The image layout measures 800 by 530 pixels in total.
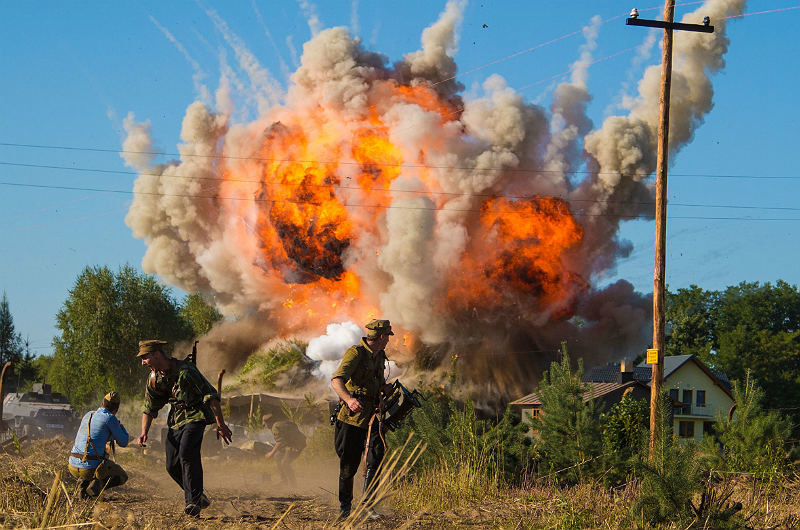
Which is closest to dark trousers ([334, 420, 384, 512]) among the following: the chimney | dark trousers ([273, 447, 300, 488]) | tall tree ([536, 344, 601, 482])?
tall tree ([536, 344, 601, 482])

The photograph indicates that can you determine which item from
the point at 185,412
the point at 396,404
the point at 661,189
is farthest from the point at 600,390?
the point at 185,412

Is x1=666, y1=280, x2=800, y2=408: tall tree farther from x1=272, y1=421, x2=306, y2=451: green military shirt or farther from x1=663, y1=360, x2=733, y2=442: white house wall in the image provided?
x1=272, y1=421, x2=306, y2=451: green military shirt

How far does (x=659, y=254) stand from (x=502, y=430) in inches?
333

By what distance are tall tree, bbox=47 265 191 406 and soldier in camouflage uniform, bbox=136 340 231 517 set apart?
151ft

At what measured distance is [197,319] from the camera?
68.4m

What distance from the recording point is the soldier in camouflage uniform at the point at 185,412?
30.0ft

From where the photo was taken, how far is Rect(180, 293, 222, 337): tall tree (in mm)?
67156

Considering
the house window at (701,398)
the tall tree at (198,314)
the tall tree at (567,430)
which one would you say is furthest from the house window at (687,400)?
the tall tree at (567,430)

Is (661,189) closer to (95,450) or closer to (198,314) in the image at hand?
(95,450)

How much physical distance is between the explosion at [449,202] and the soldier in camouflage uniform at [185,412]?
82.0 feet

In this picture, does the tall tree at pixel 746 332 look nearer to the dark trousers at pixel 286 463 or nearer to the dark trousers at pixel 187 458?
the dark trousers at pixel 286 463

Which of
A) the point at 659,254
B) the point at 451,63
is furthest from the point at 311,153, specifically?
the point at 659,254

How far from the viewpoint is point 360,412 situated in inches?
360

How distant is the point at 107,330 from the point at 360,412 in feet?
162
